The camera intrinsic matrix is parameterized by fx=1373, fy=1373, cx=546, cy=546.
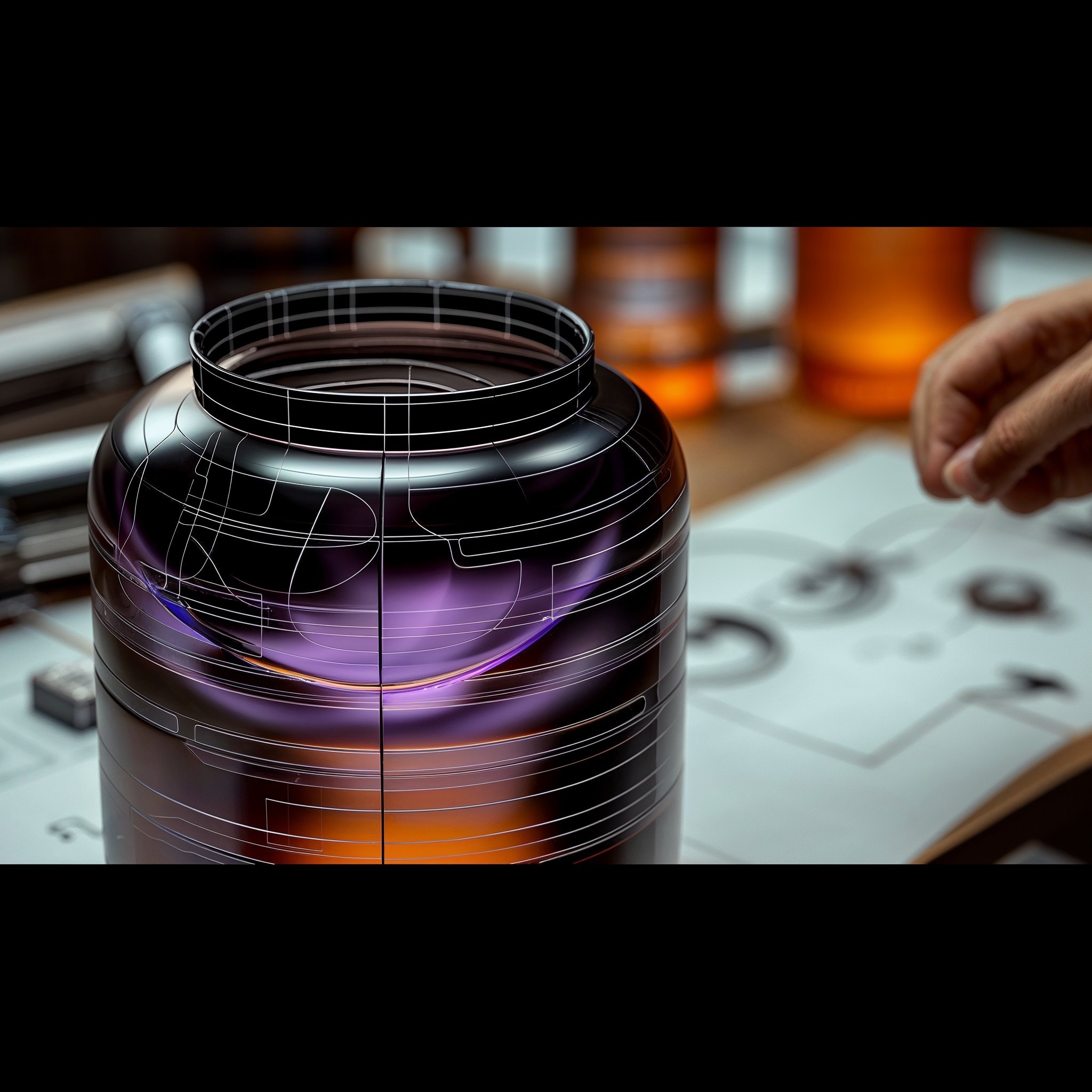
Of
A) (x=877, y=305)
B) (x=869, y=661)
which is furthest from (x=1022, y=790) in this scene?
(x=877, y=305)

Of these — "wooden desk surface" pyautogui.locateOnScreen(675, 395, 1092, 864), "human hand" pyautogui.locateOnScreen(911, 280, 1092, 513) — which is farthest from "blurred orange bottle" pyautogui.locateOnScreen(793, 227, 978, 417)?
"human hand" pyautogui.locateOnScreen(911, 280, 1092, 513)

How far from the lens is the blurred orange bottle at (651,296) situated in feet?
3.38

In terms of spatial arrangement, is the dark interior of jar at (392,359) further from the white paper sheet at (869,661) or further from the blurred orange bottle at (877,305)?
the blurred orange bottle at (877,305)

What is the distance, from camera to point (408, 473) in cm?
41

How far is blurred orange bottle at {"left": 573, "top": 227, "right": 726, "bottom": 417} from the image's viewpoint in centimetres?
103

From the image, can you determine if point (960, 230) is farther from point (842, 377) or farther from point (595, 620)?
point (595, 620)

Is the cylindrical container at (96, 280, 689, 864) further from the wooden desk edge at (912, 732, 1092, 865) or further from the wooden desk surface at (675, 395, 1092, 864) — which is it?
the wooden desk surface at (675, 395, 1092, 864)

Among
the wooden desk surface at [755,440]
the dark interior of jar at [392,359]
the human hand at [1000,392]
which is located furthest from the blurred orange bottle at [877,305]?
the dark interior of jar at [392,359]

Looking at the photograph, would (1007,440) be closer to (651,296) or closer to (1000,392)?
(1000,392)

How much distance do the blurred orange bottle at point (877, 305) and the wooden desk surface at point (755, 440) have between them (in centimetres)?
2

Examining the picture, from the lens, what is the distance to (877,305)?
1057 millimetres

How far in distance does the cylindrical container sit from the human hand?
0.24 meters

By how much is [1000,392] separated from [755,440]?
0.38m

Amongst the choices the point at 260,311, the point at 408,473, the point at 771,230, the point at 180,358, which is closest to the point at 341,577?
the point at 408,473
